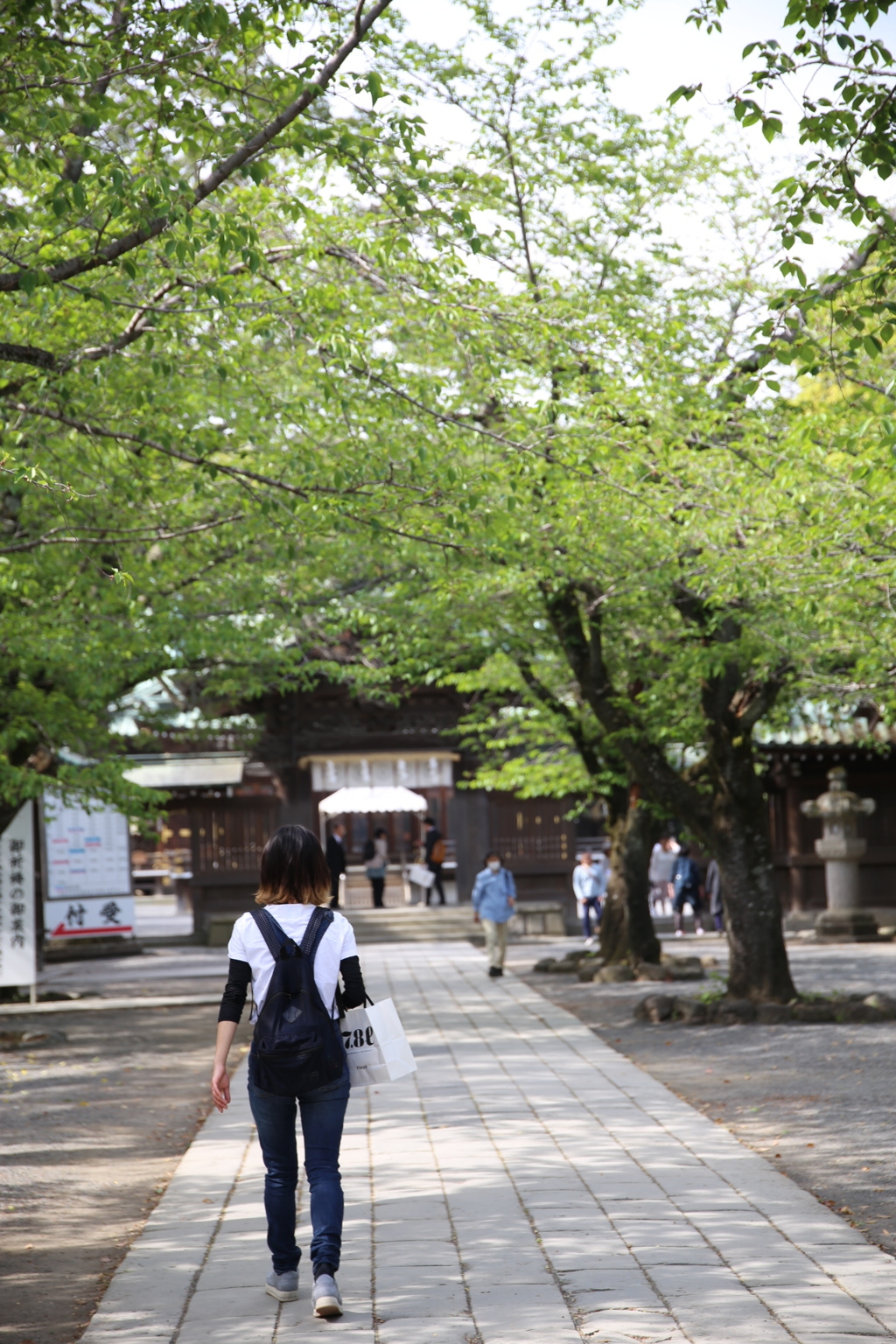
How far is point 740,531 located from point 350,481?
321 centimetres

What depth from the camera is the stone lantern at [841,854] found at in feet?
83.4

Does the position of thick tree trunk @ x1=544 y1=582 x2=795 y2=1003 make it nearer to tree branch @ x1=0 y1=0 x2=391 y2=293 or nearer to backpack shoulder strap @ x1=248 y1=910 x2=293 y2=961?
tree branch @ x1=0 y1=0 x2=391 y2=293

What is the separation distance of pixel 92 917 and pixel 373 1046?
21.3 m

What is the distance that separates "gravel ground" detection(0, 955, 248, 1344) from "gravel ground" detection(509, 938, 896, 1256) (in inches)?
140

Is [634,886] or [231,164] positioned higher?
[231,164]

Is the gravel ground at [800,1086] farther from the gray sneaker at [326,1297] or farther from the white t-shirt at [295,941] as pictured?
the white t-shirt at [295,941]

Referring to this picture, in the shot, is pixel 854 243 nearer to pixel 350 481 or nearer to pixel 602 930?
pixel 350 481

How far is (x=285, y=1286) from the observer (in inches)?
191

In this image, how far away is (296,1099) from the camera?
4.92m

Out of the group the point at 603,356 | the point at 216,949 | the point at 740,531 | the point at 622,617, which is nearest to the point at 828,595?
the point at 740,531

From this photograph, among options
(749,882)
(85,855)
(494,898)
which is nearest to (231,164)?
(749,882)

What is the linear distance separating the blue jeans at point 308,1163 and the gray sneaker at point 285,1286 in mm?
22

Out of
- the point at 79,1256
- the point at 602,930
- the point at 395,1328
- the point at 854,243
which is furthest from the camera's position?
the point at 602,930

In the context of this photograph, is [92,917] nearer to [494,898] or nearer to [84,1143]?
[494,898]
